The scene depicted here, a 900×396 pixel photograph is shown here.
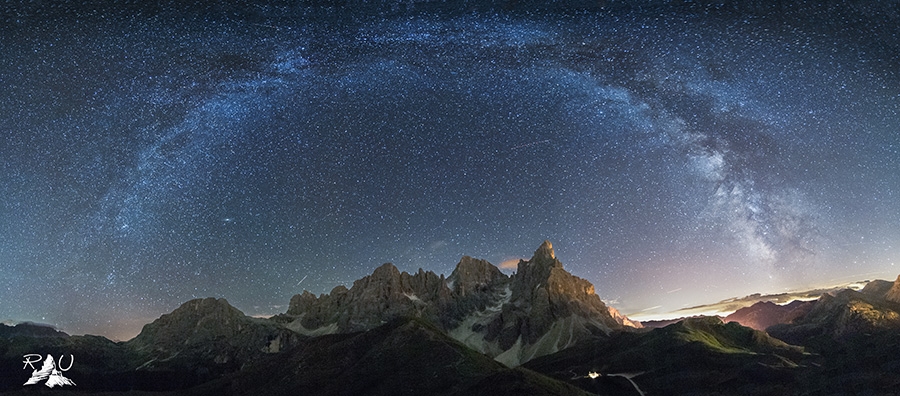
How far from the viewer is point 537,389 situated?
17162 centimetres

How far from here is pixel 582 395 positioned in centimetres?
19838

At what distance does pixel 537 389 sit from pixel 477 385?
22.4 meters

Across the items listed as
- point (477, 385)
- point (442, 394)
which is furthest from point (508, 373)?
point (442, 394)

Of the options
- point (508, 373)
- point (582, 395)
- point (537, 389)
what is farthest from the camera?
point (582, 395)

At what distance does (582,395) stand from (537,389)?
34.6 m

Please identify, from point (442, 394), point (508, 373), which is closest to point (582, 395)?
point (508, 373)

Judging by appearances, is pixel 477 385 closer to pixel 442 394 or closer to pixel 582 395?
pixel 442 394

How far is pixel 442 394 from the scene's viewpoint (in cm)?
19688

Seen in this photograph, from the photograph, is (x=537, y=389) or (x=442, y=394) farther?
(x=442, y=394)

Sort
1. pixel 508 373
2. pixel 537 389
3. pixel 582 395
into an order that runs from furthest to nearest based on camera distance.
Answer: pixel 582 395 < pixel 508 373 < pixel 537 389

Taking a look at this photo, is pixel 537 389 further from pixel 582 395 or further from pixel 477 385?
pixel 582 395

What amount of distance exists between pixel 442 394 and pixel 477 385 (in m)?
16.9

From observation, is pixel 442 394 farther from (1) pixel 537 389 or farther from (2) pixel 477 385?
(1) pixel 537 389

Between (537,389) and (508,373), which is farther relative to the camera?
(508,373)
